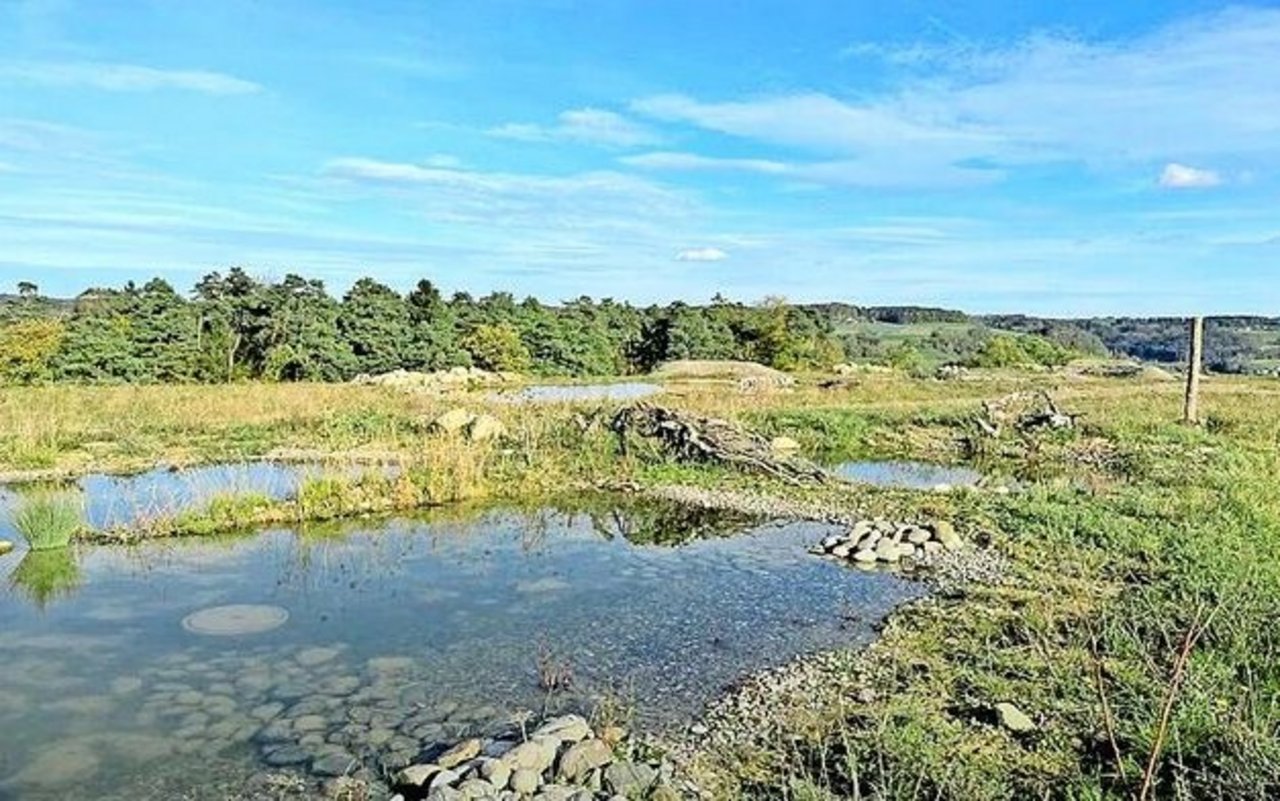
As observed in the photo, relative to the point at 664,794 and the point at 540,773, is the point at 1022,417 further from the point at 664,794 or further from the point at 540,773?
the point at 540,773

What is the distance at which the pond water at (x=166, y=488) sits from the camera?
12969mm

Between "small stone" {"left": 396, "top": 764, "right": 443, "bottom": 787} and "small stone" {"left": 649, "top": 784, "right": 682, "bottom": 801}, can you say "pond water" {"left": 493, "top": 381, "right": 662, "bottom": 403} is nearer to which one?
"small stone" {"left": 396, "top": 764, "right": 443, "bottom": 787}

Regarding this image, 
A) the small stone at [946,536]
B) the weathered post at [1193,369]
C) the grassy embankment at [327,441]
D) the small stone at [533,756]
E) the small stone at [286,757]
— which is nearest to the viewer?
the small stone at [533,756]

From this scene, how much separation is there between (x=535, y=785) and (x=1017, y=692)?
368cm

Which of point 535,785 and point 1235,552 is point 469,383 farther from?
point 535,785

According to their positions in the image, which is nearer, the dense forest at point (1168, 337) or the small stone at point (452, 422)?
the small stone at point (452, 422)

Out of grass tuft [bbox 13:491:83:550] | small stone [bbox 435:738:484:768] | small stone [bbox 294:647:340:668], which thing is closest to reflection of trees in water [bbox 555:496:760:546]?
small stone [bbox 294:647:340:668]

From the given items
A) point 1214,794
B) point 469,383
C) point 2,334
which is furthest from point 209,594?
point 2,334

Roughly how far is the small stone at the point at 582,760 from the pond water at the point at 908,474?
1162 cm

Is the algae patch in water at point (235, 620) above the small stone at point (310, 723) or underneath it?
underneath

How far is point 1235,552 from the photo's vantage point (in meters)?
10.4

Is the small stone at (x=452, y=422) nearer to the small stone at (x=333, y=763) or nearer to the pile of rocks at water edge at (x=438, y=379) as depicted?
the small stone at (x=333, y=763)

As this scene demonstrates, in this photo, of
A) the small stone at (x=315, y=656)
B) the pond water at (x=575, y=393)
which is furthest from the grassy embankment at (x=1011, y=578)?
the small stone at (x=315, y=656)

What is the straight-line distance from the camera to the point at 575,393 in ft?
109
